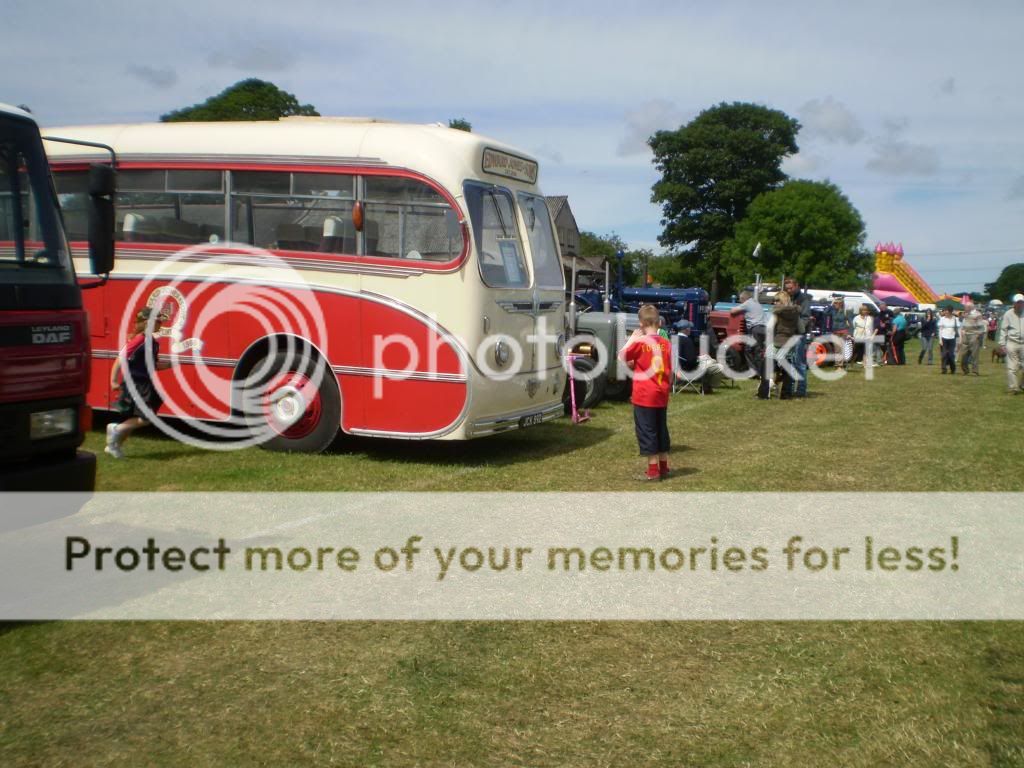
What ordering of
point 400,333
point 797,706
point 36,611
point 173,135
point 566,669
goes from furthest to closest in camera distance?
point 173,135, point 400,333, point 36,611, point 566,669, point 797,706

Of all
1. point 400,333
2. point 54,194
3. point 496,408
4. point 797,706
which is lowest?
point 797,706

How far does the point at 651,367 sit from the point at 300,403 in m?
3.54

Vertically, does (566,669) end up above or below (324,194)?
below

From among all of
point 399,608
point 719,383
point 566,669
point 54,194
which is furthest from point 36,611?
point 719,383

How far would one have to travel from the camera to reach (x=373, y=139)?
9930mm

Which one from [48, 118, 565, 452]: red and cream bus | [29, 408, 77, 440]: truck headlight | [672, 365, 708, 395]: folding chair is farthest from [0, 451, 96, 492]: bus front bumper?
[672, 365, 708, 395]: folding chair

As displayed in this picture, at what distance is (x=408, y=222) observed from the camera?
9805 millimetres

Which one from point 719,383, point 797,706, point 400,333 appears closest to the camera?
point 797,706

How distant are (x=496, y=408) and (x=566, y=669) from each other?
5.53m

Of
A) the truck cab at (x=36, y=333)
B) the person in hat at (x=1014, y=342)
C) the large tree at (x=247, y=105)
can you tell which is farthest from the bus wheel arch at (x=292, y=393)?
the large tree at (x=247, y=105)

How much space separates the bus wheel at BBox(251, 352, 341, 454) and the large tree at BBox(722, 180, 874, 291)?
5702 cm

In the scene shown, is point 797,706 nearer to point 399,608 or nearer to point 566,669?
point 566,669

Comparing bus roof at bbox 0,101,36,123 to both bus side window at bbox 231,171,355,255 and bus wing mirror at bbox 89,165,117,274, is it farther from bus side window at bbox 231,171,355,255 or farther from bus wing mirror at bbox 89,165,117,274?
bus side window at bbox 231,171,355,255

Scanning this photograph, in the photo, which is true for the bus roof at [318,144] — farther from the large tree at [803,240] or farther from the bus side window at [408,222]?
the large tree at [803,240]
